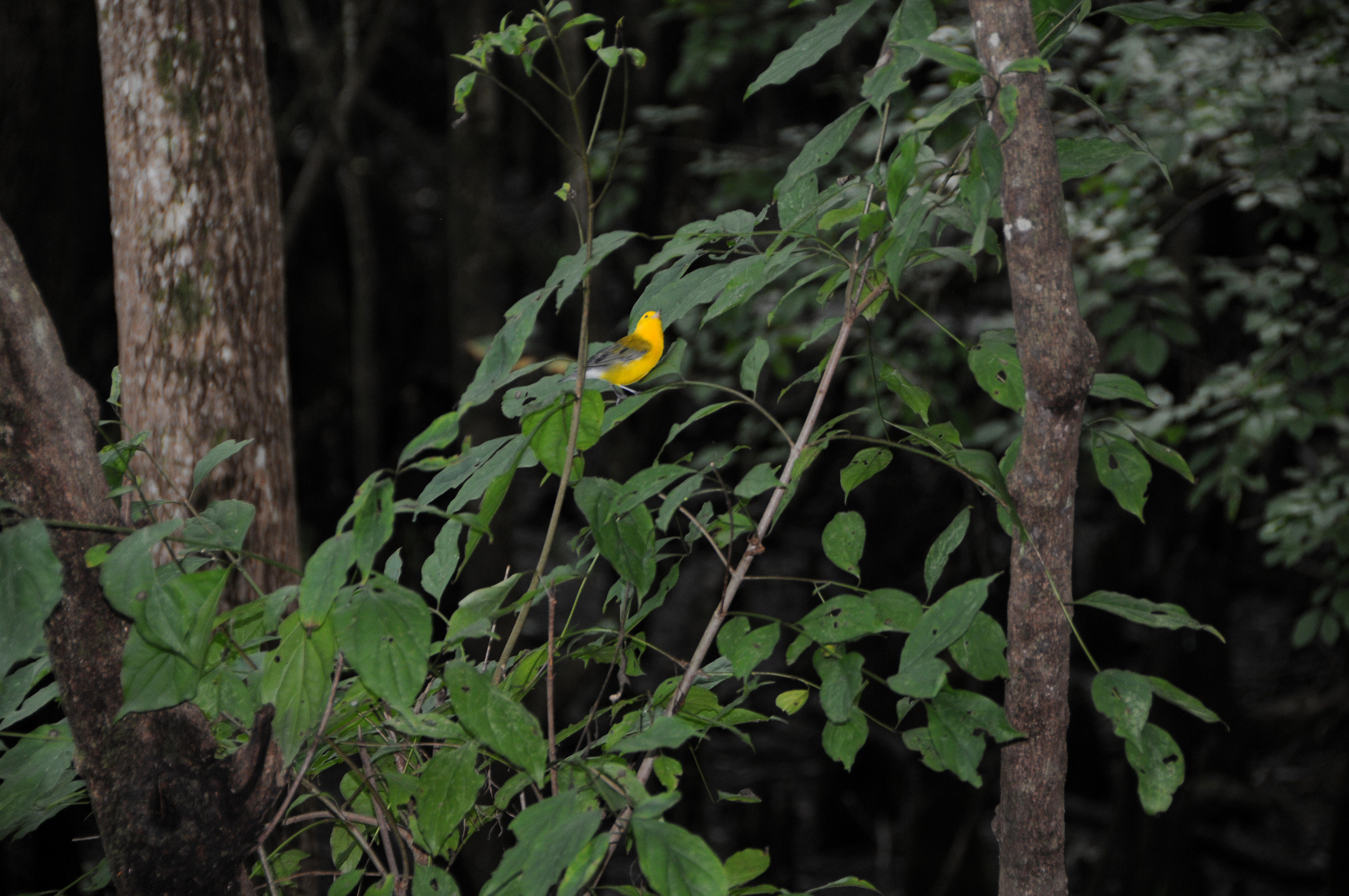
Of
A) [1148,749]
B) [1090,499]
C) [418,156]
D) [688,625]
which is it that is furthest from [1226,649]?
[418,156]

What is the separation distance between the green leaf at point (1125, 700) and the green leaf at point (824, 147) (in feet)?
1.41

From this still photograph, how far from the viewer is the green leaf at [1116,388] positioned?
0.80 m

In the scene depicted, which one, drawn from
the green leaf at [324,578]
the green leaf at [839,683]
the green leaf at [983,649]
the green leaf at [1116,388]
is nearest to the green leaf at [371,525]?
the green leaf at [324,578]

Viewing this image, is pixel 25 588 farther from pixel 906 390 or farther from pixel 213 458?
pixel 906 390

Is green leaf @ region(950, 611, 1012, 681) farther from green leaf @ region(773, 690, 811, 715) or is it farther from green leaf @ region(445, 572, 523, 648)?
green leaf @ region(445, 572, 523, 648)

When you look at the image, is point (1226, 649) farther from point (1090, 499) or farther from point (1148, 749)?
point (1148, 749)

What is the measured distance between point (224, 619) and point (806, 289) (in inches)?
89.6

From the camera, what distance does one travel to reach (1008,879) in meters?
0.81

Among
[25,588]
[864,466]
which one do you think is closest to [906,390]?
[864,466]

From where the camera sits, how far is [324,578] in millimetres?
599

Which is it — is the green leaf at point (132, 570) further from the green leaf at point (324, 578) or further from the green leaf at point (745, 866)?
the green leaf at point (745, 866)

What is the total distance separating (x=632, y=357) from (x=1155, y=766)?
0.72 metres

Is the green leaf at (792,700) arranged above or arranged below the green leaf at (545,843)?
below

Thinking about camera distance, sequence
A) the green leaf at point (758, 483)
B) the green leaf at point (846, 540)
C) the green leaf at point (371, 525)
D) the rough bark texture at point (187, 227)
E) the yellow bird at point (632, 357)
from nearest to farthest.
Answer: the green leaf at point (371, 525) < the green leaf at point (758, 483) < the green leaf at point (846, 540) < the yellow bird at point (632, 357) < the rough bark texture at point (187, 227)
